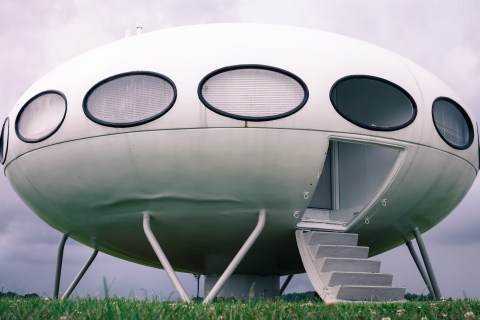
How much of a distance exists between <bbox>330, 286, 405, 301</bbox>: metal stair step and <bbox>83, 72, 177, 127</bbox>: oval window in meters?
3.98

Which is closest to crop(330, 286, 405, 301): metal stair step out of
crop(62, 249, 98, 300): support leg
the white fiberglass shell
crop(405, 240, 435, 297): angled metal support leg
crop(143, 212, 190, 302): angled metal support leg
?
the white fiberglass shell

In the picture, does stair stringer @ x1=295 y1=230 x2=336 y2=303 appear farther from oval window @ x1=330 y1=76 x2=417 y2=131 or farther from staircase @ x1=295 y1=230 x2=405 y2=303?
oval window @ x1=330 y1=76 x2=417 y2=131

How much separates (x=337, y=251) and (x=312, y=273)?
0.60 metres

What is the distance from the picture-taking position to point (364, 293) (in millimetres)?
8500

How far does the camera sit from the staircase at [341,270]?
8.48 m

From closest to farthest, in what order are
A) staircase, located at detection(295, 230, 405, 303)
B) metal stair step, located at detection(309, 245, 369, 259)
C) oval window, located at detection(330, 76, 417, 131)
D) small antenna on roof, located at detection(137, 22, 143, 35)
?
staircase, located at detection(295, 230, 405, 303) < metal stair step, located at detection(309, 245, 369, 259) < oval window, located at detection(330, 76, 417, 131) < small antenna on roof, located at detection(137, 22, 143, 35)

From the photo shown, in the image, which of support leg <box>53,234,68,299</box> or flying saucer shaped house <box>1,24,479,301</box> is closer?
flying saucer shaped house <box>1,24,479,301</box>

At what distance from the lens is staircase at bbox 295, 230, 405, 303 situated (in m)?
8.48

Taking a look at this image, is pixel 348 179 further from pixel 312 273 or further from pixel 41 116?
pixel 41 116

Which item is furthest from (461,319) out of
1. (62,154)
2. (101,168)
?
(62,154)

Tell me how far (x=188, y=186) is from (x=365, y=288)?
3.28 m

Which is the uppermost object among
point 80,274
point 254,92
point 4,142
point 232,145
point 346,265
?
point 254,92

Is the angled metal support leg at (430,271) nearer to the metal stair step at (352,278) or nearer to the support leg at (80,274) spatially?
the metal stair step at (352,278)

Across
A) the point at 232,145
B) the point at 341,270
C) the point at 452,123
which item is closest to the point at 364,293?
the point at 341,270
